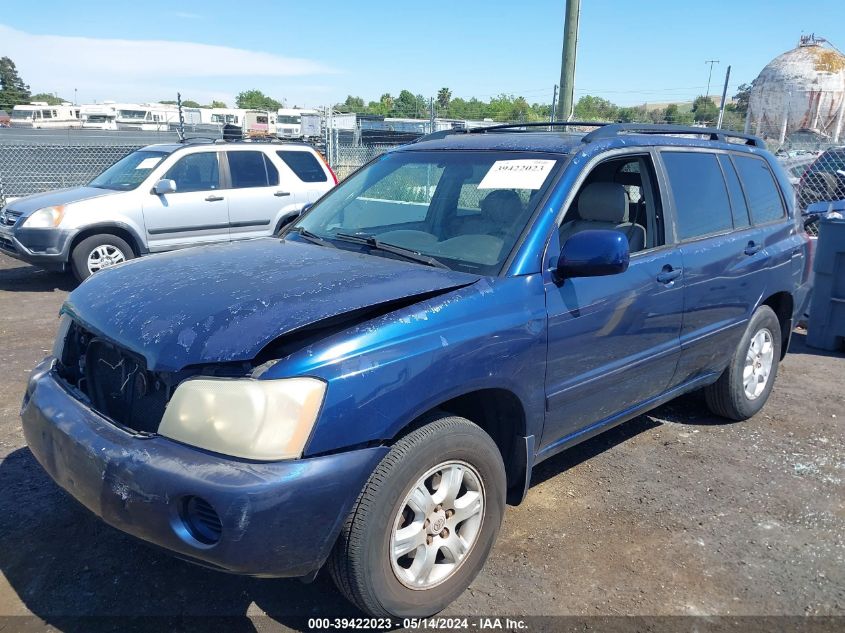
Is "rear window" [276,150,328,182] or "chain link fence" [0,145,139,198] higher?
"rear window" [276,150,328,182]

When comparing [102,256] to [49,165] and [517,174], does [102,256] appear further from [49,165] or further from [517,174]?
[49,165]

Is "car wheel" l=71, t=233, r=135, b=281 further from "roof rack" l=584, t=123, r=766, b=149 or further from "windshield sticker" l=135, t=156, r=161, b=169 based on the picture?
"roof rack" l=584, t=123, r=766, b=149

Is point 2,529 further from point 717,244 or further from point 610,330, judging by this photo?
point 717,244

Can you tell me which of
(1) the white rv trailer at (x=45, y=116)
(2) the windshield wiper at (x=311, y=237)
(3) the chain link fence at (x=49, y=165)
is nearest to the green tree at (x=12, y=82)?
(1) the white rv trailer at (x=45, y=116)

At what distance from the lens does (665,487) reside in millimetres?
3729

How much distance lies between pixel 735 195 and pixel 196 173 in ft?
22.1

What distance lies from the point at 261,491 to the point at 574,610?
1455mm

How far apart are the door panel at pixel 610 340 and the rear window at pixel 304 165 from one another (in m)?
6.81

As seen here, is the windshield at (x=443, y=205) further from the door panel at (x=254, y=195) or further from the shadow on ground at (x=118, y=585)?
the door panel at (x=254, y=195)

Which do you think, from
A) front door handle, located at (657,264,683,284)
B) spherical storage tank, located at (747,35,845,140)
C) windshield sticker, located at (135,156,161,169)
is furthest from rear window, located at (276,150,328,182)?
spherical storage tank, located at (747,35,845,140)

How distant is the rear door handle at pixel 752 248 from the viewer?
4.18 m

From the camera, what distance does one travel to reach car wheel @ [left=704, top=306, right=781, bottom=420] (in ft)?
14.5

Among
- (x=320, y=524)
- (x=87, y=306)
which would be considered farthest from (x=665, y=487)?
(x=87, y=306)

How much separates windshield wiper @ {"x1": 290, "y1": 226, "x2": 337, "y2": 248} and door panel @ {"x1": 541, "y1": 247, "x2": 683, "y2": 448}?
121cm
